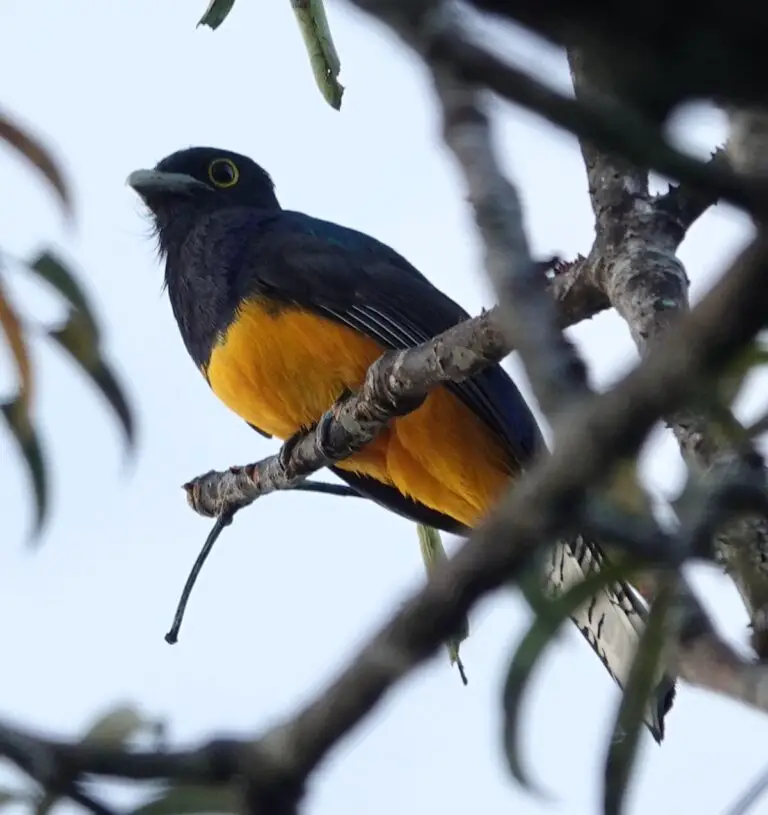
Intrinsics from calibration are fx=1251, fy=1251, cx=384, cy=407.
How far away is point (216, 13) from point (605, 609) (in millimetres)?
2516

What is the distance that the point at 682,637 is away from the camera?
1340 millimetres

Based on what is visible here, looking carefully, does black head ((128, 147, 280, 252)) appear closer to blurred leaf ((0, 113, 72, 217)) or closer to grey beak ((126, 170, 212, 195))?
grey beak ((126, 170, 212, 195))

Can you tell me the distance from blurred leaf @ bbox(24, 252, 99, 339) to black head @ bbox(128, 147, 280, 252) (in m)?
4.21

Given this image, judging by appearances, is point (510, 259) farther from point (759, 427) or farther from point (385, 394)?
point (385, 394)

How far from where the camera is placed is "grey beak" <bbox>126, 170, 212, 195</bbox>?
251 inches

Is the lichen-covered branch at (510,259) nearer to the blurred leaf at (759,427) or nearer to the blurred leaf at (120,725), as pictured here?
the blurred leaf at (759,427)

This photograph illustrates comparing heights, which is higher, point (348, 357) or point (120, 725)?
point (348, 357)

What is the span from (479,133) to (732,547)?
0.75m

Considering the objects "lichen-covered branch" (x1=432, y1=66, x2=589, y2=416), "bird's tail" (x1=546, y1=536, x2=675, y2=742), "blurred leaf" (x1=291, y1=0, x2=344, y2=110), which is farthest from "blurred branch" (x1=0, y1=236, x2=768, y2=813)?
"bird's tail" (x1=546, y1=536, x2=675, y2=742)

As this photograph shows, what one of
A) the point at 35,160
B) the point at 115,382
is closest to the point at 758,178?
the point at 115,382

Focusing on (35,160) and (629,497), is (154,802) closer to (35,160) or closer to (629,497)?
(629,497)

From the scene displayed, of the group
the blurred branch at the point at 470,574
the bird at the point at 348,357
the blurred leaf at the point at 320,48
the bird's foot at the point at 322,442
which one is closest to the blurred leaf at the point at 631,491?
the blurred branch at the point at 470,574

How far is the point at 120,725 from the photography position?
4.20 feet

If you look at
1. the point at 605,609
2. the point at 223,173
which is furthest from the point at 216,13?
the point at 223,173
